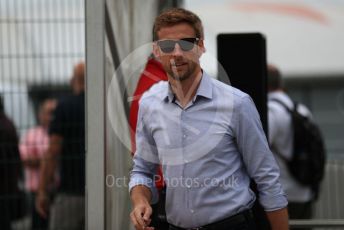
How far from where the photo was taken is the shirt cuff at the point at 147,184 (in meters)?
4.03

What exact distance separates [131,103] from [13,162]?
10.6 feet

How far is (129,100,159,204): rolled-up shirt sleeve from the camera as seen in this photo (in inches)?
159

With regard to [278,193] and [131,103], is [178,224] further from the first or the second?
[131,103]

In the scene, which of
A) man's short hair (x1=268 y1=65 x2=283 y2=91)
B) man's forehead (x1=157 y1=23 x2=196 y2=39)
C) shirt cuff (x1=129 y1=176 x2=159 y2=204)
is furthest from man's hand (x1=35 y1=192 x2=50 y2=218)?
man's forehead (x1=157 y1=23 x2=196 y2=39)

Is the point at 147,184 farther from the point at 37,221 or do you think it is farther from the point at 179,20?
the point at 37,221

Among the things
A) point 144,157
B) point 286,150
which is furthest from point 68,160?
point 144,157

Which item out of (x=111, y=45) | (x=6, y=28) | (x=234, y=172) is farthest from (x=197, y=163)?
(x=6, y=28)

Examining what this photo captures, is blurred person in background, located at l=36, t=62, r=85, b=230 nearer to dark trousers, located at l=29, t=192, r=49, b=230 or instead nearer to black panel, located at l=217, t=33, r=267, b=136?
dark trousers, located at l=29, t=192, r=49, b=230

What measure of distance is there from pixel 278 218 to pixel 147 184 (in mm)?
575

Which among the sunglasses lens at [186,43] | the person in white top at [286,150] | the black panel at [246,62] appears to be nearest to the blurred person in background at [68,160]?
the person in white top at [286,150]

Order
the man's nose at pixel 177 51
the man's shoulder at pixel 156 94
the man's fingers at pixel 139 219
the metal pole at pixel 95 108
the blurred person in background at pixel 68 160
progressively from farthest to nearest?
the blurred person in background at pixel 68 160
the metal pole at pixel 95 108
the man's shoulder at pixel 156 94
the man's nose at pixel 177 51
the man's fingers at pixel 139 219

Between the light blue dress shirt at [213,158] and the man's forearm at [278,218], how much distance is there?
0.07 ft

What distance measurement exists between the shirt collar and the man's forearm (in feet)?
1.77

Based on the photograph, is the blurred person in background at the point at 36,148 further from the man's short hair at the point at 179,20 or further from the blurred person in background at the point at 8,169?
the man's short hair at the point at 179,20
